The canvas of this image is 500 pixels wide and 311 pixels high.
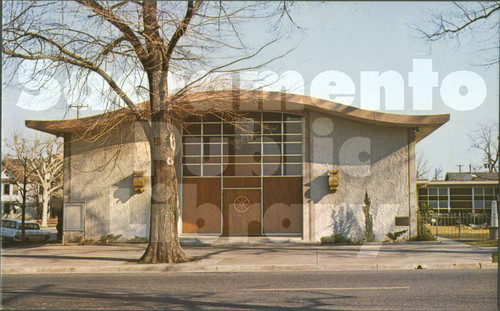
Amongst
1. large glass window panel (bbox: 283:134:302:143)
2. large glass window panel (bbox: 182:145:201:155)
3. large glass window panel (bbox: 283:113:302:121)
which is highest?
large glass window panel (bbox: 283:113:302:121)

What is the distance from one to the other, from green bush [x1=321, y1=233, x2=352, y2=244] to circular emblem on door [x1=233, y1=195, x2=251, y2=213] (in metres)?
3.31

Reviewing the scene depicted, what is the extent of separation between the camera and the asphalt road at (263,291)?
8414 millimetres

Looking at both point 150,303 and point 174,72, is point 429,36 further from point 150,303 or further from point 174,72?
point 150,303

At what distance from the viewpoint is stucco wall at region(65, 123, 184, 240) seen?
20.6 meters

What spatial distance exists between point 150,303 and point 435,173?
2443 inches

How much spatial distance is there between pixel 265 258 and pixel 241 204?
5.94 meters

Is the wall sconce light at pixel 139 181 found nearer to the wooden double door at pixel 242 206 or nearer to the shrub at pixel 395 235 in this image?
the wooden double door at pixel 242 206

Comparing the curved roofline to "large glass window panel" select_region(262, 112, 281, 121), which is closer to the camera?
the curved roofline

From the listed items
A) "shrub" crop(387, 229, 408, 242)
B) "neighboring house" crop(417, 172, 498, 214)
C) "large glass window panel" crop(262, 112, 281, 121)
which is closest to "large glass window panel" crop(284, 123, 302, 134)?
"large glass window panel" crop(262, 112, 281, 121)

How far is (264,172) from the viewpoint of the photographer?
20.8 meters

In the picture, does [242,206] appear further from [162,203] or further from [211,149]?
[162,203]

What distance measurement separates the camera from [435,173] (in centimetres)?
6556

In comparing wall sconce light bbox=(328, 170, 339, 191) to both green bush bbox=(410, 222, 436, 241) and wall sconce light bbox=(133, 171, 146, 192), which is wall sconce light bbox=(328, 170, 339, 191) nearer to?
green bush bbox=(410, 222, 436, 241)

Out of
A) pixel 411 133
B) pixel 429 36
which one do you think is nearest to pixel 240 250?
pixel 411 133
